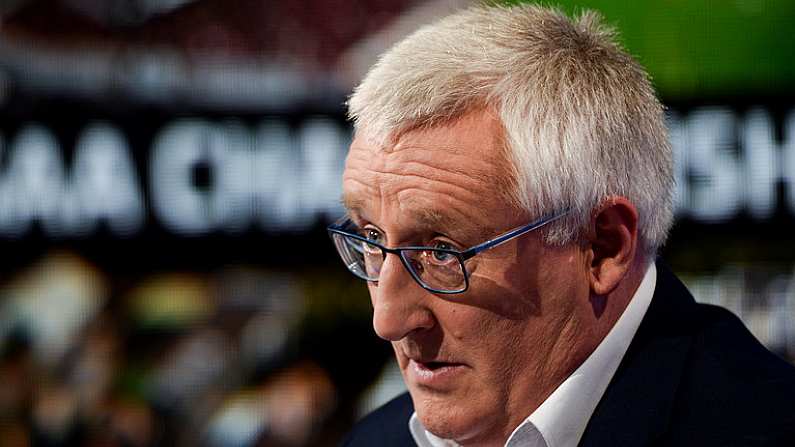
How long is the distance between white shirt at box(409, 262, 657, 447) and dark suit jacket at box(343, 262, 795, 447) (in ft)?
0.05

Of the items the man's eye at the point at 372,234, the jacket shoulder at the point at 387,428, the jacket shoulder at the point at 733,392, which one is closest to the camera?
the jacket shoulder at the point at 733,392

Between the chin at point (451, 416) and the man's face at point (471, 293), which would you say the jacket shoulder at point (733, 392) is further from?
the chin at point (451, 416)

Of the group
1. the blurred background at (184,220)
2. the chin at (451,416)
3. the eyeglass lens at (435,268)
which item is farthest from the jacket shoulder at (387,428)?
the blurred background at (184,220)

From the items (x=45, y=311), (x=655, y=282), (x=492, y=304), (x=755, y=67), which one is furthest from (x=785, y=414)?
(x=45, y=311)

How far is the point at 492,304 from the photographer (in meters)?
1.37

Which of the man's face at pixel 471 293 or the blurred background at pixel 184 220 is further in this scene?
the blurred background at pixel 184 220

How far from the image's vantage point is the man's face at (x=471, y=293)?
52.6 inches

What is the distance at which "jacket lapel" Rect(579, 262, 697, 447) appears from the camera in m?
1.34

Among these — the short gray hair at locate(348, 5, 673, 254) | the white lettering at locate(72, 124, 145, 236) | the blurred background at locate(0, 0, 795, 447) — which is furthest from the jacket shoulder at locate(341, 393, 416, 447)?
the white lettering at locate(72, 124, 145, 236)

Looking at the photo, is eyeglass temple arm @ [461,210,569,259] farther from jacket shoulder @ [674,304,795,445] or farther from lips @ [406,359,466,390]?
jacket shoulder @ [674,304,795,445]

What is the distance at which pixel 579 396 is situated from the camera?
140 centimetres

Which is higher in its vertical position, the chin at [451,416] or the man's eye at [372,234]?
the man's eye at [372,234]

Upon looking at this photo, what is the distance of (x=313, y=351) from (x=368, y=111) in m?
1.95

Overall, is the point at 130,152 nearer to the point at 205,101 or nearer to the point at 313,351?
the point at 205,101
